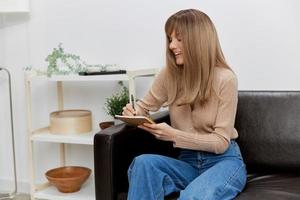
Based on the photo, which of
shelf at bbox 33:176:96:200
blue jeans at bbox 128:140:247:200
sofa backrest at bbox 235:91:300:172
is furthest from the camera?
shelf at bbox 33:176:96:200

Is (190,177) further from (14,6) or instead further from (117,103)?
(14,6)

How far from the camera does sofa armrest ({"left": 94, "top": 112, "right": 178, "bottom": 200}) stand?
163 centimetres

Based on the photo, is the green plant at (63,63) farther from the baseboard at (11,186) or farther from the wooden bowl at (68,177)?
the baseboard at (11,186)

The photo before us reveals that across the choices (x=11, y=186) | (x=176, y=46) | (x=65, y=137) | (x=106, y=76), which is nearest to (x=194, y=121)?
(x=176, y=46)

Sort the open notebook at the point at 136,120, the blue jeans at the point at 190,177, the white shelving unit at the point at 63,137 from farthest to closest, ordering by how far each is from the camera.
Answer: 1. the white shelving unit at the point at 63,137
2. the open notebook at the point at 136,120
3. the blue jeans at the point at 190,177

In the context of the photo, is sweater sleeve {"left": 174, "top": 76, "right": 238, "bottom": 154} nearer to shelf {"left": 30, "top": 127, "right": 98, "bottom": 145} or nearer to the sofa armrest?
the sofa armrest

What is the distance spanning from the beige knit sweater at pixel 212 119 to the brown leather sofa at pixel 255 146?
7.1 inches

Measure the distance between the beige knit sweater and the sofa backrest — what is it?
196 millimetres

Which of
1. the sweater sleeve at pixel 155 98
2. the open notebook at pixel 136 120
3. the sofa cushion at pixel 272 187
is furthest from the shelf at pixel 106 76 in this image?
the sofa cushion at pixel 272 187

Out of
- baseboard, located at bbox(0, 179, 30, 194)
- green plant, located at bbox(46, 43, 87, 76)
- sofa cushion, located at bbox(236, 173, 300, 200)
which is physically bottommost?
baseboard, located at bbox(0, 179, 30, 194)

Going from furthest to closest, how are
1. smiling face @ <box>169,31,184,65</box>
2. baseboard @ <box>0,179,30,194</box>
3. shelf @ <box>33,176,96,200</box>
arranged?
baseboard @ <box>0,179,30,194</box> → shelf @ <box>33,176,96,200</box> → smiling face @ <box>169,31,184,65</box>

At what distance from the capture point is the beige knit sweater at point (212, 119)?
165 centimetres

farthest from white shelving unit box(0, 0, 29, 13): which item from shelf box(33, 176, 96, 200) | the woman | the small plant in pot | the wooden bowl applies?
the woman

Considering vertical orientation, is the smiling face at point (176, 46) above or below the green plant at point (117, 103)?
above
